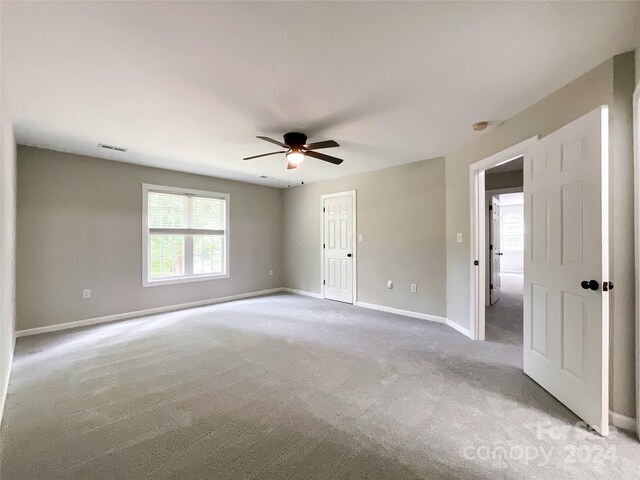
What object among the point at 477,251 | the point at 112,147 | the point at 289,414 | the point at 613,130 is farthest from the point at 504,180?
the point at 112,147

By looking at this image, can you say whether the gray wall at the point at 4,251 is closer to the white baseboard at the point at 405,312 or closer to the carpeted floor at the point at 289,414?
the carpeted floor at the point at 289,414

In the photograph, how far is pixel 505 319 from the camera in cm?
425

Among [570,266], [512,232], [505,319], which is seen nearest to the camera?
[570,266]

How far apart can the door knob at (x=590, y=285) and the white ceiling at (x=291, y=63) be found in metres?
1.51

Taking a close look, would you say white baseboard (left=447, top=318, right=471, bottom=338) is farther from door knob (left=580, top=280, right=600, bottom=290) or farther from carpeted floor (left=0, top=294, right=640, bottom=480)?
door knob (left=580, top=280, right=600, bottom=290)

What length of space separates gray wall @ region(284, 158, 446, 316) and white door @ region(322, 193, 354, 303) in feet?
0.69

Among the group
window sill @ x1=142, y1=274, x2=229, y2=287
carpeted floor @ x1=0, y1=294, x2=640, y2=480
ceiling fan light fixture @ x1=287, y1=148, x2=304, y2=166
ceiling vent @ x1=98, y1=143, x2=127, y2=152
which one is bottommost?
carpeted floor @ x1=0, y1=294, x2=640, y2=480

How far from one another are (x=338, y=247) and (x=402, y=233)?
1.43 metres

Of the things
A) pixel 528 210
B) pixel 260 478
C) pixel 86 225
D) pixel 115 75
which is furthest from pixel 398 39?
pixel 86 225

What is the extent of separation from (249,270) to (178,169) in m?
2.46

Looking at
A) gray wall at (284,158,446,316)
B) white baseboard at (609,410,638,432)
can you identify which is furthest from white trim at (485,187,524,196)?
white baseboard at (609,410,638,432)

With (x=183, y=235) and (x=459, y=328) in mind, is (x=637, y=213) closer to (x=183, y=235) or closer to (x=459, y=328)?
(x=459, y=328)

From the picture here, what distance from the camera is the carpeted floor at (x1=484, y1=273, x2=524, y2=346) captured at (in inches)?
136

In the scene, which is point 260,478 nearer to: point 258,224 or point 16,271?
point 16,271
